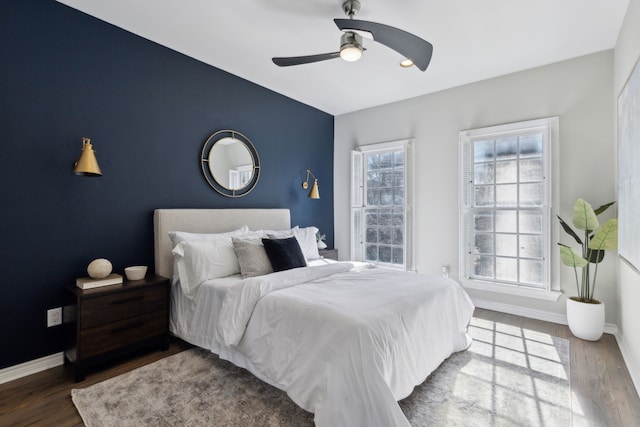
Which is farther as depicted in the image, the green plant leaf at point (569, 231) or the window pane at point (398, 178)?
the window pane at point (398, 178)

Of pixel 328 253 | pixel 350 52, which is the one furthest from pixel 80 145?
pixel 328 253

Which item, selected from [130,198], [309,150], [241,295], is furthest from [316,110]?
[241,295]

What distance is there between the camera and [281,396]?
6.76ft

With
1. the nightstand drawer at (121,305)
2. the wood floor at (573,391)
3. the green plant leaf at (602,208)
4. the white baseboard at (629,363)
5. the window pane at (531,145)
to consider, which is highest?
the window pane at (531,145)

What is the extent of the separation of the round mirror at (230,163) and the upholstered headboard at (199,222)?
312mm

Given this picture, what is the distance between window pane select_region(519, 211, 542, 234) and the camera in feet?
11.6

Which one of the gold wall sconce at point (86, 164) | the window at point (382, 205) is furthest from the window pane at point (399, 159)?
the gold wall sconce at point (86, 164)

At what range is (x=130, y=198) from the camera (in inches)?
113

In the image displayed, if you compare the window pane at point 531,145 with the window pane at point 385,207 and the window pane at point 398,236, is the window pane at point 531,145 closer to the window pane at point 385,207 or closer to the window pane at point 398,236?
the window pane at point 385,207

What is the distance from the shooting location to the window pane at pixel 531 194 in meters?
3.51

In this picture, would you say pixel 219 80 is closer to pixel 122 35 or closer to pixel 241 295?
pixel 122 35

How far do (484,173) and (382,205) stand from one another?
1465mm

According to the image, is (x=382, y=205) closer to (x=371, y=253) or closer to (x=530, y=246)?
(x=371, y=253)

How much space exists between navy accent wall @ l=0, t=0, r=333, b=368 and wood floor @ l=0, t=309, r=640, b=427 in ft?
1.05
